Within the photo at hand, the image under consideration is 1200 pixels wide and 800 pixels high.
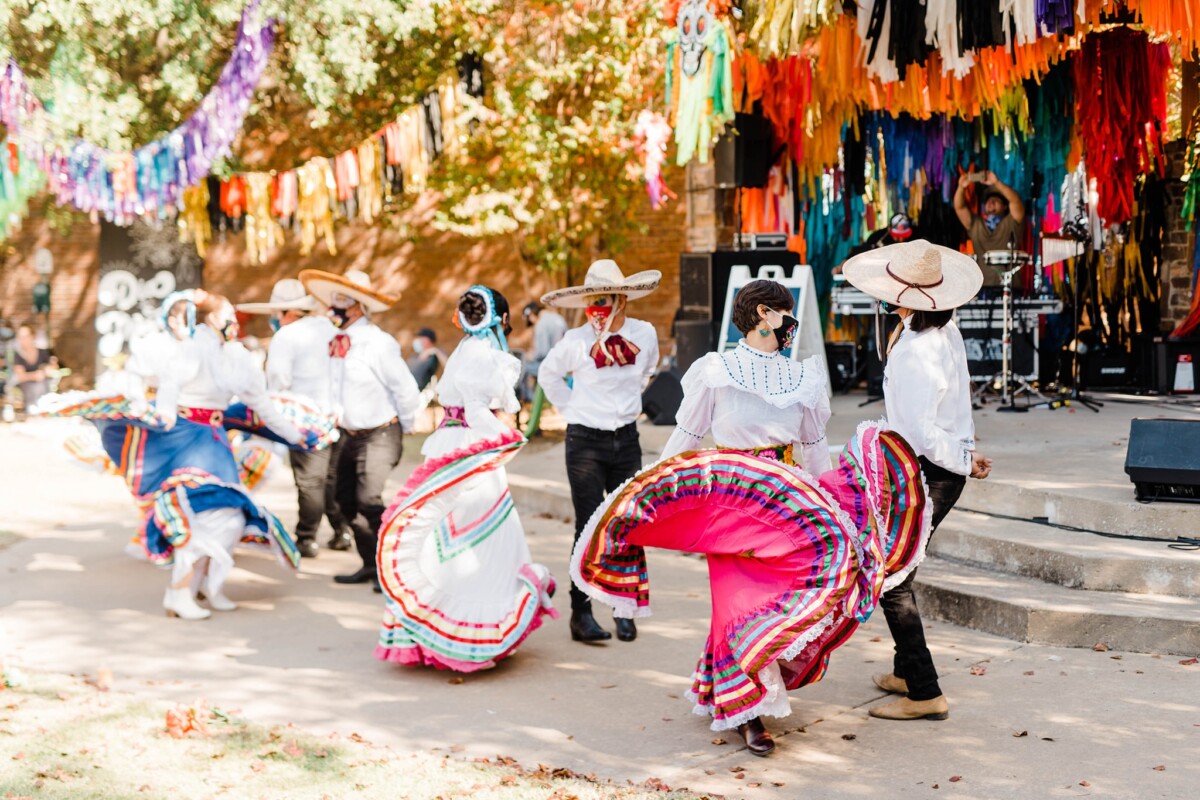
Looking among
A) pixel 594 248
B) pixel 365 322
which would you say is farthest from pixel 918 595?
pixel 594 248

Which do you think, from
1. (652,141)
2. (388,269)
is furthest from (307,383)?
(388,269)

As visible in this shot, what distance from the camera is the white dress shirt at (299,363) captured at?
9.23 metres

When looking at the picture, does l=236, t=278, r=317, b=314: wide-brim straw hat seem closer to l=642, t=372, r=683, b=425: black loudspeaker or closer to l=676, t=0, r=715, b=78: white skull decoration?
l=676, t=0, r=715, b=78: white skull decoration

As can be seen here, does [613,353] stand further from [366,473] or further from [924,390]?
[924,390]

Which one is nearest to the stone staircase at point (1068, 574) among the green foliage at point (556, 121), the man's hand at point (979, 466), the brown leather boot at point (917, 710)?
the brown leather boot at point (917, 710)

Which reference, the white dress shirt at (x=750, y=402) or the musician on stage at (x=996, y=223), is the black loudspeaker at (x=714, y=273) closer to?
the musician on stage at (x=996, y=223)

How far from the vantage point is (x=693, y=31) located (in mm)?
10586

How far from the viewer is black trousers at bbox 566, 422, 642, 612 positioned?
691 centimetres

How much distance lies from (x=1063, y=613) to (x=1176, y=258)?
884 cm

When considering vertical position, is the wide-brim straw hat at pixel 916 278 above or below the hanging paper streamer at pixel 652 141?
below

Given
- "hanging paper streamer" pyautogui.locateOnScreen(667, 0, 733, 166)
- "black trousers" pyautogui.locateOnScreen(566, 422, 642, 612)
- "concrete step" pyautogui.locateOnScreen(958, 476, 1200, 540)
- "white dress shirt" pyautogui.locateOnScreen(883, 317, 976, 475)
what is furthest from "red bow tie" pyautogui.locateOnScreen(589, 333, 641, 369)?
"hanging paper streamer" pyautogui.locateOnScreen(667, 0, 733, 166)

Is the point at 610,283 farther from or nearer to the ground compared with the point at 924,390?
farther from the ground

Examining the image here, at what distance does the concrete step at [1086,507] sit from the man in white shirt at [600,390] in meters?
2.37

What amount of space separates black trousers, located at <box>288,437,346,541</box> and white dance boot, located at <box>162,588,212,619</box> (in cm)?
169
